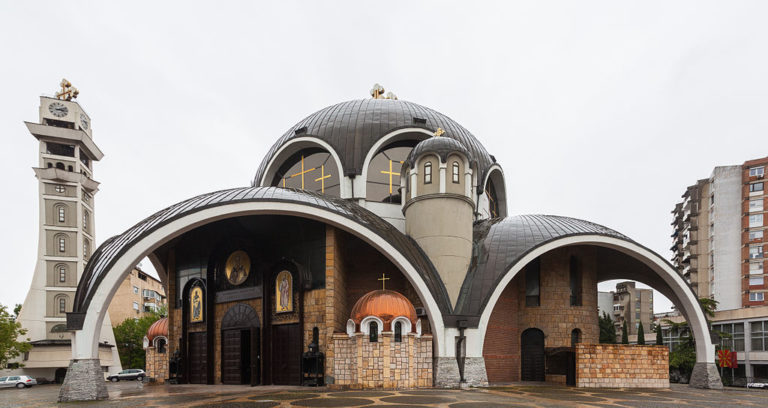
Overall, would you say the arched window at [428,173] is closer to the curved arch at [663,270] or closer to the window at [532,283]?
the curved arch at [663,270]

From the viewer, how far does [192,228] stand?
1761 cm

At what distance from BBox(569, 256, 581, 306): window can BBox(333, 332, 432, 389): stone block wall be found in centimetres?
763

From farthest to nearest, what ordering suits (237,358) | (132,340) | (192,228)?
(132,340) < (237,358) < (192,228)

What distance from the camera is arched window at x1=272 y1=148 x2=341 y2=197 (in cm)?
2459

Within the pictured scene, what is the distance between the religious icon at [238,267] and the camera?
20.8 m

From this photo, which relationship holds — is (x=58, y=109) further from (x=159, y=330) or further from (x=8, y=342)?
(x=159, y=330)

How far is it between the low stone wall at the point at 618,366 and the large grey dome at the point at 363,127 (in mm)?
8640

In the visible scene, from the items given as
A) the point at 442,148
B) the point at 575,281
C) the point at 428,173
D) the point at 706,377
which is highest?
the point at 442,148

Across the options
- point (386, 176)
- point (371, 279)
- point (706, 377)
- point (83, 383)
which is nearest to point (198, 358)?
point (83, 383)

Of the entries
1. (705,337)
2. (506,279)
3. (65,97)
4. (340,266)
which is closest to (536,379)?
(506,279)

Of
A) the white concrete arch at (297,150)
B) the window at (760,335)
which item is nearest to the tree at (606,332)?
the window at (760,335)

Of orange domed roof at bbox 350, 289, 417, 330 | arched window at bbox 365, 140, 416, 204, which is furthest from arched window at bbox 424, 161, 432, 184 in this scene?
orange domed roof at bbox 350, 289, 417, 330

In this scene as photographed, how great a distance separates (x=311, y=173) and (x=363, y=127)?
2.96 meters

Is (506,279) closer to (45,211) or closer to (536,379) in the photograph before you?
(536,379)
